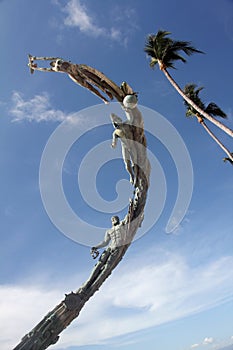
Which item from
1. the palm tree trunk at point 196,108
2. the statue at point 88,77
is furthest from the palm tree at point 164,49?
the statue at point 88,77

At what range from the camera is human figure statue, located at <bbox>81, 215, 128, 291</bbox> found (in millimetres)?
8688

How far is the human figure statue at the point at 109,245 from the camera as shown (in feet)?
28.5

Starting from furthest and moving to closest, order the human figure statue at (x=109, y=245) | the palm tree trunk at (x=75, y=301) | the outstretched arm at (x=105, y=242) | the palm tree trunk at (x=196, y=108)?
the palm tree trunk at (x=196, y=108) < the outstretched arm at (x=105, y=242) < the human figure statue at (x=109, y=245) < the palm tree trunk at (x=75, y=301)

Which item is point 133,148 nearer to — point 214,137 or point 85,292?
point 85,292

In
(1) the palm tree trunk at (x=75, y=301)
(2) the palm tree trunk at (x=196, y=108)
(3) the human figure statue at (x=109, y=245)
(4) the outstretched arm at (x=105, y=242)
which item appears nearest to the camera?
(1) the palm tree trunk at (x=75, y=301)

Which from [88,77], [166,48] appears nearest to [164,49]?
[166,48]

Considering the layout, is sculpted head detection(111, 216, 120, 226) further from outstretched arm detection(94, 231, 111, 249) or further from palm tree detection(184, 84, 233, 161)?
palm tree detection(184, 84, 233, 161)

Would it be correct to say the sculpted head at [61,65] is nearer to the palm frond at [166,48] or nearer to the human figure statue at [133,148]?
the human figure statue at [133,148]

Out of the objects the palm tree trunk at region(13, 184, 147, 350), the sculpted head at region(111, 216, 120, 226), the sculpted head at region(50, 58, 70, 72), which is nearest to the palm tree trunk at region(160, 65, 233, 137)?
the palm tree trunk at region(13, 184, 147, 350)

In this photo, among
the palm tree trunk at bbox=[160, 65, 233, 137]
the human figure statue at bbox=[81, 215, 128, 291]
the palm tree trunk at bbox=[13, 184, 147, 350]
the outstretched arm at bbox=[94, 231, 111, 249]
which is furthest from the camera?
the palm tree trunk at bbox=[160, 65, 233, 137]

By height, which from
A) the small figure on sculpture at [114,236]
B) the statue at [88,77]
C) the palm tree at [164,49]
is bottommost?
the small figure on sculpture at [114,236]

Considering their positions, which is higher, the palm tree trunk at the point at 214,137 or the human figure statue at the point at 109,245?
the palm tree trunk at the point at 214,137

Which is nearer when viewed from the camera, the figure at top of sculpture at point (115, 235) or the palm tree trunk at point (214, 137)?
the figure at top of sculpture at point (115, 235)

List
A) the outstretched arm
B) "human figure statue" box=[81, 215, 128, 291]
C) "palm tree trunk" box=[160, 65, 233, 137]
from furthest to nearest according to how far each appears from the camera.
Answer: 1. "palm tree trunk" box=[160, 65, 233, 137]
2. the outstretched arm
3. "human figure statue" box=[81, 215, 128, 291]
